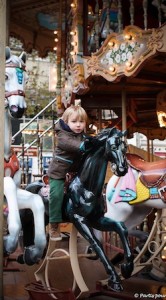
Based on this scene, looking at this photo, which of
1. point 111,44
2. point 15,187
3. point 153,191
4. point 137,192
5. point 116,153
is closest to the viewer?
point 116,153

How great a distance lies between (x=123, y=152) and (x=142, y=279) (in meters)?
2.72

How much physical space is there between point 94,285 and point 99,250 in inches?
64.0

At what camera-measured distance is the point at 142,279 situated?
17.9 feet

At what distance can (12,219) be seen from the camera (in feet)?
11.3

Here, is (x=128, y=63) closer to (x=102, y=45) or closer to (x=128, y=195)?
(x=102, y=45)

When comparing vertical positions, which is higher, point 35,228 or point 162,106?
point 162,106

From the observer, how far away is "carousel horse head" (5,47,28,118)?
3.56 m

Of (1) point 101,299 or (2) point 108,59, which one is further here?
(2) point 108,59

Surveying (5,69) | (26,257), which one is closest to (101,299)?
(26,257)

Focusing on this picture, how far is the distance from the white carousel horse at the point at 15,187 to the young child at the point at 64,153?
176 millimetres

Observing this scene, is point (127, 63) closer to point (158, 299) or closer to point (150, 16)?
point (150, 16)

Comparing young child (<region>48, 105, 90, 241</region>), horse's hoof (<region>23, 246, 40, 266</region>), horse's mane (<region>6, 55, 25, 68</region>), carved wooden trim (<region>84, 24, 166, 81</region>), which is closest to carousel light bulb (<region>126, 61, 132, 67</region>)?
carved wooden trim (<region>84, 24, 166, 81</region>)

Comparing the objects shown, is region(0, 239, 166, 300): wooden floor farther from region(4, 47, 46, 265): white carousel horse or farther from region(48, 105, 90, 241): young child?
region(48, 105, 90, 241): young child

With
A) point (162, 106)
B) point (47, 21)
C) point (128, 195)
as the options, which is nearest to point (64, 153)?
point (128, 195)
